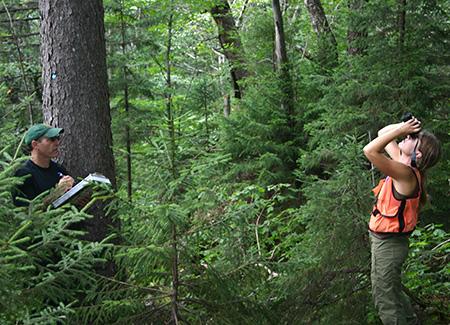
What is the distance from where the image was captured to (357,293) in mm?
5129

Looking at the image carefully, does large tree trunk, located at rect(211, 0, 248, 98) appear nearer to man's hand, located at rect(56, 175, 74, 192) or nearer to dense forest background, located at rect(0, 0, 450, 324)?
dense forest background, located at rect(0, 0, 450, 324)

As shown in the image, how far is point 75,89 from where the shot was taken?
17.4ft

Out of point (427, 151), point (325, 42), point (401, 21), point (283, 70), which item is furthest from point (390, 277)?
point (325, 42)

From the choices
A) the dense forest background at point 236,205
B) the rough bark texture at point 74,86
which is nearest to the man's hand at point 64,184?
the dense forest background at point 236,205

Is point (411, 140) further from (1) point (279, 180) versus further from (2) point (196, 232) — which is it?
(1) point (279, 180)

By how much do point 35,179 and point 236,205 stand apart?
185 centimetres

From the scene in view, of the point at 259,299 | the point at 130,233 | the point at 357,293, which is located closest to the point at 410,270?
the point at 357,293

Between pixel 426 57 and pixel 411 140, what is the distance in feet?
14.8

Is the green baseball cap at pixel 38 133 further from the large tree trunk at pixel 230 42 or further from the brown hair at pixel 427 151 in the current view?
the large tree trunk at pixel 230 42

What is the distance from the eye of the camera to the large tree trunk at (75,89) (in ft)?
17.2

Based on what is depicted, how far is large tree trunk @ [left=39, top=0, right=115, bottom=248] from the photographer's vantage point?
525 centimetres

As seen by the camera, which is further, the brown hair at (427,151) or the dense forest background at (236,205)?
the brown hair at (427,151)

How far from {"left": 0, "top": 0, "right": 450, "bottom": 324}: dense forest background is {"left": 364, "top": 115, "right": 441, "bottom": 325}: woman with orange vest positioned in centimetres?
55

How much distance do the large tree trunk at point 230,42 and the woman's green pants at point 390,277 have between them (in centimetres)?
992
